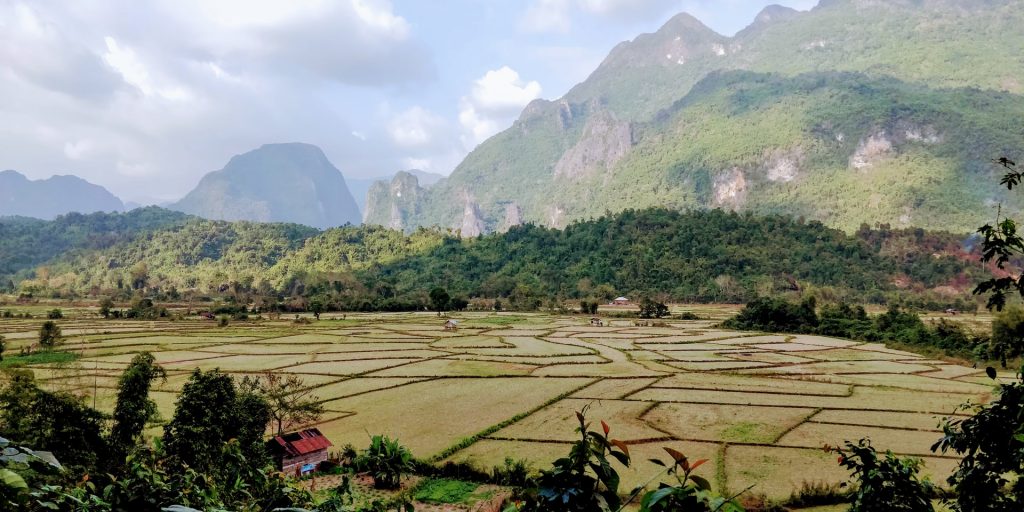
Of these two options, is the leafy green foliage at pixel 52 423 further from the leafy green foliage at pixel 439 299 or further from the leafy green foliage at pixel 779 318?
the leafy green foliage at pixel 439 299

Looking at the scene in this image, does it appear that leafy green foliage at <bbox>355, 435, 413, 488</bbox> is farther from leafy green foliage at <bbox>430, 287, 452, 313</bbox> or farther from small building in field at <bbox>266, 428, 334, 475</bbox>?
leafy green foliage at <bbox>430, 287, 452, 313</bbox>

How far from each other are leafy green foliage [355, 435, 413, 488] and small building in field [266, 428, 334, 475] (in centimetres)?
186

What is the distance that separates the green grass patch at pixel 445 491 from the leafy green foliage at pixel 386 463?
0.74 m

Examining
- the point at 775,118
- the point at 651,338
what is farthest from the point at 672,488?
the point at 775,118

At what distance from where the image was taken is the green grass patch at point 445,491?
47.0ft

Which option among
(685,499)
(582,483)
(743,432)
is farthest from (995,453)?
→ (743,432)

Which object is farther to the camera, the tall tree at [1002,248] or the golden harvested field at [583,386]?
the golden harvested field at [583,386]

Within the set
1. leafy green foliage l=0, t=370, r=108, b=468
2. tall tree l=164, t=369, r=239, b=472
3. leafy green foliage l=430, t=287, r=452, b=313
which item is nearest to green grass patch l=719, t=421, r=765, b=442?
tall tree l=164, t=369, r=239, b=472

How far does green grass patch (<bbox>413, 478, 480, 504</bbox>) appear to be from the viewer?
47.0 ft

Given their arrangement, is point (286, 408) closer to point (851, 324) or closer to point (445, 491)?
point (445, 491)

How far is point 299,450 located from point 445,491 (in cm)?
451

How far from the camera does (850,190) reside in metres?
141

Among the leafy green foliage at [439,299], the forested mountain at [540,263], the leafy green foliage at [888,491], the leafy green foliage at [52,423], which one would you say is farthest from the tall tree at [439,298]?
the leafy green foliage at [888,491]

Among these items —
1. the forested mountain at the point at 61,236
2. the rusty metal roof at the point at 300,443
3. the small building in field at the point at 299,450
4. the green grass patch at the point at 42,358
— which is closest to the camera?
the small building in field at the point at 299,450
